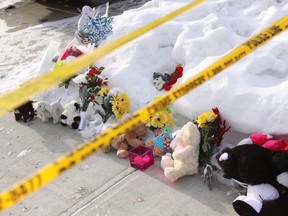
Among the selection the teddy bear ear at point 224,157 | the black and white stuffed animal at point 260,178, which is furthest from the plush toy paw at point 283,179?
the teddy bear ear at point 224,157

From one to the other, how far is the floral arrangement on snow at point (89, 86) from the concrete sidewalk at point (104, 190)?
37 cm

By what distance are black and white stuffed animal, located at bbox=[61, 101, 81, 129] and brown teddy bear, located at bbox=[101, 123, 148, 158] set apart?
54 centimetres

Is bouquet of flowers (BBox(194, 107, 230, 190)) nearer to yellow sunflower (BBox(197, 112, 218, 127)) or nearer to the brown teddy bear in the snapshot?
yellow sunflower (BBox(197, 112, 218, 127))

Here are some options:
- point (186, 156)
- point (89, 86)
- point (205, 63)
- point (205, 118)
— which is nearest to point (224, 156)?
point (186, 156)

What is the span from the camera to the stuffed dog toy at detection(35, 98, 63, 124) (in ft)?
15.0

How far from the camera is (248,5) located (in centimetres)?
546

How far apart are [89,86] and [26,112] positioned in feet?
2.37

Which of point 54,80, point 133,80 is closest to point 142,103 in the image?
point 133,80

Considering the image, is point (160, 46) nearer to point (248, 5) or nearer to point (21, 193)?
point (248, 5)

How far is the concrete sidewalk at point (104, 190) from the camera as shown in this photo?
332 cm

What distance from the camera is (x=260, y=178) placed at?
2926 mm

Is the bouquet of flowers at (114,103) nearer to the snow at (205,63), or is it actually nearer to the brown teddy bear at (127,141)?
the snow at (205,63)

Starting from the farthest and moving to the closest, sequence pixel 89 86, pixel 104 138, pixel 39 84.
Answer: pixel 89 86 → pixel 39 84 → pixel 104 138

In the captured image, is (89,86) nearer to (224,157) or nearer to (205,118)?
(205,118)
